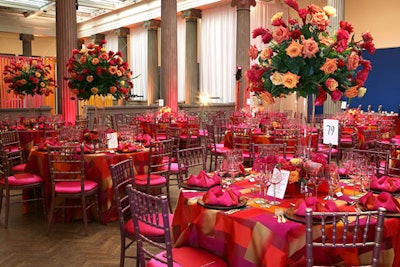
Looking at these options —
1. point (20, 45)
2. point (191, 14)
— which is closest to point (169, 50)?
point (191, 14)

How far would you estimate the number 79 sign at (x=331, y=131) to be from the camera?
2799mm

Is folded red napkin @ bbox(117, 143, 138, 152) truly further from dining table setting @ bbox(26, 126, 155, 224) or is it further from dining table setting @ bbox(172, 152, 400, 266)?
dining table setting @ bbox(172, 152, 400, 266)

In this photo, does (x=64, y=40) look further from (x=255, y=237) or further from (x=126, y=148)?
(x=255, y=237)

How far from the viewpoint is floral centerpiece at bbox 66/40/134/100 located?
5.15 metres

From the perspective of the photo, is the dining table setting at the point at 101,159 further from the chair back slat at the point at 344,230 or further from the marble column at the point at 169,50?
the marble column at the point at 169,50

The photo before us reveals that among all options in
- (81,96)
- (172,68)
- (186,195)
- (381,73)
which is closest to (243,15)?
(172,68)

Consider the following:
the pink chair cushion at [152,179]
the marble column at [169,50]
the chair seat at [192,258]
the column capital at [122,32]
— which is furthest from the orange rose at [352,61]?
the column capital at [122,32]

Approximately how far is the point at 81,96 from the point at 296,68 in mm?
3430

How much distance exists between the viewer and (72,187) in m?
4.29

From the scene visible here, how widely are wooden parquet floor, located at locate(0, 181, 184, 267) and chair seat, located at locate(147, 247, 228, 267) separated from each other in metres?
1.21

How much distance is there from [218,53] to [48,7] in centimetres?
722

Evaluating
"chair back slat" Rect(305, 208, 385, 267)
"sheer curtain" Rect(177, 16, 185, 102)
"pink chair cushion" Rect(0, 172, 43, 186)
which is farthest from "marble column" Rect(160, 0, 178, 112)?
"chair back slat" Rect(305, 208, 385, 267)

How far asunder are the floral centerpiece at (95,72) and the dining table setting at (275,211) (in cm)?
269

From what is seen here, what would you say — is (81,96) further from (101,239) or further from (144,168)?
(101,239)
